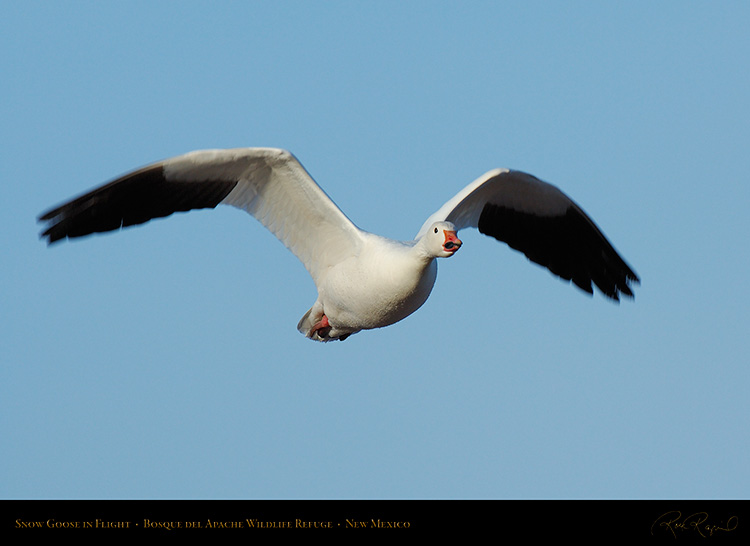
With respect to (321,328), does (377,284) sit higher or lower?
higher

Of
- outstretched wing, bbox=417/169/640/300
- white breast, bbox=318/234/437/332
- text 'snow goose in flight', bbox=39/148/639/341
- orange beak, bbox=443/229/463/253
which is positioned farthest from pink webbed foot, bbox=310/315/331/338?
orange beak, bbox=443/229/463/253

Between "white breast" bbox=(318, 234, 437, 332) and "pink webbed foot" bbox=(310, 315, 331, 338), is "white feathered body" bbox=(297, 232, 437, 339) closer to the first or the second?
"white breast" bbox=(318, 234, 437, 332)

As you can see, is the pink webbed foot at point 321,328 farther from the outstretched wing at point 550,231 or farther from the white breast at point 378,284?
the outstretched wing at point 550,231

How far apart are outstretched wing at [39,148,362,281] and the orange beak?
1600mm

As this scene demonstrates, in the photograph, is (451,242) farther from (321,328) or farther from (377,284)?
(321,328)

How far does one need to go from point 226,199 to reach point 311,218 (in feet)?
3.13

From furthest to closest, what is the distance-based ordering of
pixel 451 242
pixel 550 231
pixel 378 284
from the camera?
pixel 550 231
pixel 378 284
pixel 451 242

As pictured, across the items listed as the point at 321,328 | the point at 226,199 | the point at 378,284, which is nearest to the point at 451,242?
the point at 378,284

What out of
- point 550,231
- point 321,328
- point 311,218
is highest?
point 311,218

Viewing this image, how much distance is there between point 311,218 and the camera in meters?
11.8

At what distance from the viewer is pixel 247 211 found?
11930 millimetres

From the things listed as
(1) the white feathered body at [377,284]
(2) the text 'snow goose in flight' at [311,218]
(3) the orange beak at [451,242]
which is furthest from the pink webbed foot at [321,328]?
(3) the orange beak at [451,242]
